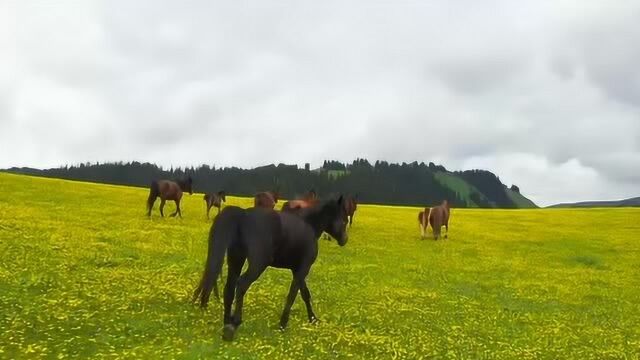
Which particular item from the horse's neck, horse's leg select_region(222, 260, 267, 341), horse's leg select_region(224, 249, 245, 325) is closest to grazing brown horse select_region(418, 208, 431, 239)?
the horse's neck

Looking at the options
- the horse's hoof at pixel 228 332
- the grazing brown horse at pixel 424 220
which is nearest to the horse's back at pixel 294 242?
the horse's hoof at pixel 228 332

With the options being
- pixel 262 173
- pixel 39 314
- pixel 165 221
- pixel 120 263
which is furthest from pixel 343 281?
pixel 262 173

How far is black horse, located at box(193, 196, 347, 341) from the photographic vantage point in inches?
570

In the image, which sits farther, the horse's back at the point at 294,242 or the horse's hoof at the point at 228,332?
the horse's back at the point at 294,242

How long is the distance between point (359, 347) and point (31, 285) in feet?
37.6

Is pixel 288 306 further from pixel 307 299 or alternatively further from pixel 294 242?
Result: pixel 294 242

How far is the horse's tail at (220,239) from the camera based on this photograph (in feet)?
47.2

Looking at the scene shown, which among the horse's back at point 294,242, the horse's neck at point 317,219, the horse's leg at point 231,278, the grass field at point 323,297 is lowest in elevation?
the grass field at point 323,297

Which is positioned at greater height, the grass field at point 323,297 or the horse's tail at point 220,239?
the horse's tail at point 220,239

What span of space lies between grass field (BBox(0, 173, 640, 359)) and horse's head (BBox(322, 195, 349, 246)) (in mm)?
2893

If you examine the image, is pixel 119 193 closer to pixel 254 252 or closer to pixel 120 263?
pixel 120 263

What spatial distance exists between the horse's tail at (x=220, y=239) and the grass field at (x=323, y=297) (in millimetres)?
1679

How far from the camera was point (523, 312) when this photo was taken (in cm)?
2353

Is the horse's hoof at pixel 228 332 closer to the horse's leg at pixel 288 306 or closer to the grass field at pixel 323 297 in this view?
the grass field at pixel 323 297
